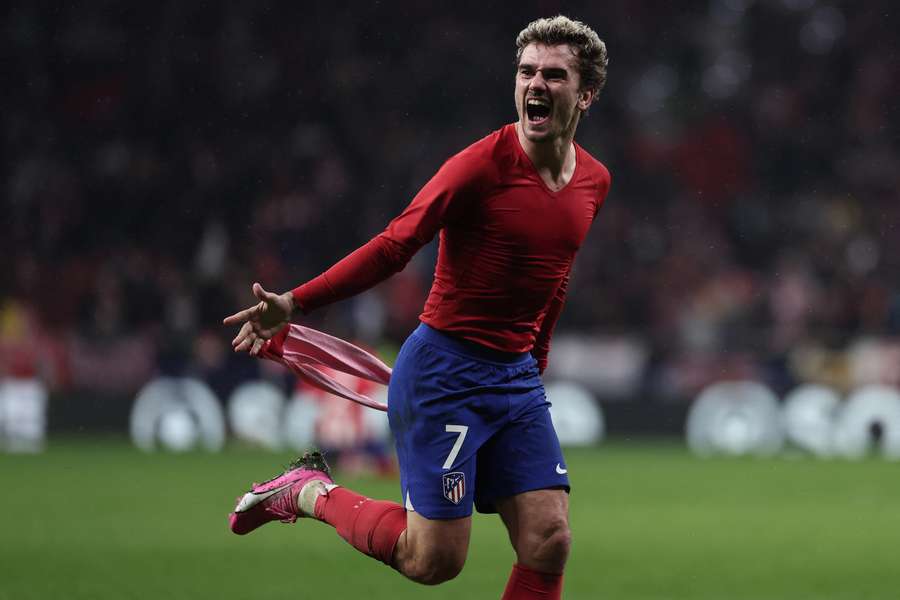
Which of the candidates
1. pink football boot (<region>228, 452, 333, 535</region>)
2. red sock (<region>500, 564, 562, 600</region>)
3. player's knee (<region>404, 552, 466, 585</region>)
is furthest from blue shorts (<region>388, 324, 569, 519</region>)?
pink football boot (<region>228, 452, 333, 535</region>)

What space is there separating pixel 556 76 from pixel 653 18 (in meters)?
15.8

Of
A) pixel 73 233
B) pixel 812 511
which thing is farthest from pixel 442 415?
pixel 73 233

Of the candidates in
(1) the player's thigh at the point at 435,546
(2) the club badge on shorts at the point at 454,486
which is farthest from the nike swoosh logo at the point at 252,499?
(2) the club badge on shorts at the point at 454,486

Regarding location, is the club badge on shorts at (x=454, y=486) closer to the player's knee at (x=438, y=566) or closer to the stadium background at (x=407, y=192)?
the player's knee at (x=438, y=566)

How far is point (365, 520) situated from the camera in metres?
4.79

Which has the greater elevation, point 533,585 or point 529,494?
point 529,494

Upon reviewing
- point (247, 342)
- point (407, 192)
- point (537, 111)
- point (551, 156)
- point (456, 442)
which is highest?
point (407, 192)

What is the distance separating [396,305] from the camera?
16.0 metres

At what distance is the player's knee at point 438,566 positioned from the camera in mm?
4523

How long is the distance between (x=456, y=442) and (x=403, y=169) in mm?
13586

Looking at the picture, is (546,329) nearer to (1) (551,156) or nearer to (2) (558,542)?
(1) (551,156)

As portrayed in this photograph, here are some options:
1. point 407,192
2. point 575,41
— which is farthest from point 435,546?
point 407,192

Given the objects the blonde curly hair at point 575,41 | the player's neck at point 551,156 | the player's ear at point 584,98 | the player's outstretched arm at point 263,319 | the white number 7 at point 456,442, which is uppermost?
the blonde curly hair at point 575,41

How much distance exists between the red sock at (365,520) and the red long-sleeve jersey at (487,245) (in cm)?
63
